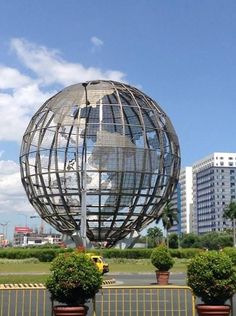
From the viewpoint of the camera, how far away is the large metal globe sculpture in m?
38.8

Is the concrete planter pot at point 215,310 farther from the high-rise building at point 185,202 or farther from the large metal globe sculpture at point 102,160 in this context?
the high-rise building at point 185,202

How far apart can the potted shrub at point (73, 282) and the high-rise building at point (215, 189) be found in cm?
15786

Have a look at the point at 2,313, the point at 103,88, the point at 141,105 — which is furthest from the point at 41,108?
the point at 2,313

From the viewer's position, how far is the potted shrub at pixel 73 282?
938cm

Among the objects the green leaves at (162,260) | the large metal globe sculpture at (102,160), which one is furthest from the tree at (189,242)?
the green leaves at (162,260)

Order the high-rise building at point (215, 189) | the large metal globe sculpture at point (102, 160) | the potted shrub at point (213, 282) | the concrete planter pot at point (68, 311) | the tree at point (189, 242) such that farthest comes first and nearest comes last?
1. the high-rise building at point (215, 189)
2. the tree at point (189, 242)
3. the large metal globe sculpture at point (102, 160)
4. the potted shrub at point (213, 282)
5. the concrete planter pot at point (68, 311)

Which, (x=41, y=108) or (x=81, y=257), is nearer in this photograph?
(x=81, y=257)

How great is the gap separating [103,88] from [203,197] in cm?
13742

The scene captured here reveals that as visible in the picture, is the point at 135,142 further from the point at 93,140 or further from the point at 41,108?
the point at 41,108

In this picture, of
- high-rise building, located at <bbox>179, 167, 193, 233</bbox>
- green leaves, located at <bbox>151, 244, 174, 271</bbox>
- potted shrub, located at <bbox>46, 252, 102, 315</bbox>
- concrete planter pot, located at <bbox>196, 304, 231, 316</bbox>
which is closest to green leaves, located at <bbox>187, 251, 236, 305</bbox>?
concrete planter pot, located at <bbox>196, 304, 231, 316</bbox>

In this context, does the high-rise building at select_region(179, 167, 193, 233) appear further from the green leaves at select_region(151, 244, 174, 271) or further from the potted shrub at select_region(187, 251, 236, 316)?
the potted shrub at select_region(187, 251, 236, 316)

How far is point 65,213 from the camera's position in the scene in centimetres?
3969

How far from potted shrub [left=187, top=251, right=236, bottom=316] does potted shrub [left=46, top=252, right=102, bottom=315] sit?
1756 mm

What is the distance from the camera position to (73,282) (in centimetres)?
938
